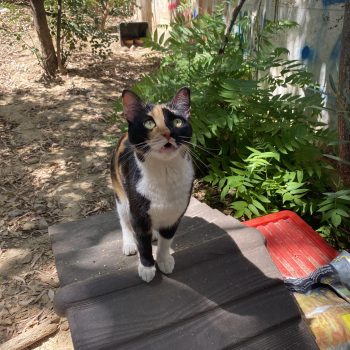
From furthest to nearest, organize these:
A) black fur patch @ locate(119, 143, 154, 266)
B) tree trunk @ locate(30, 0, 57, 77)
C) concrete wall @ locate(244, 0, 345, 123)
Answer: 1. tree trunk @ locate(30, 0, 57, 77)
2. concrete wall @ locate(244, 0, 345, 123)
3. black fur patch @ locate(119, 143, 154, 266)

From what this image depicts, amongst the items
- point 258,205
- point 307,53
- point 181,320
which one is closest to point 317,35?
point 307,53

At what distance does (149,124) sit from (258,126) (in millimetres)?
1837

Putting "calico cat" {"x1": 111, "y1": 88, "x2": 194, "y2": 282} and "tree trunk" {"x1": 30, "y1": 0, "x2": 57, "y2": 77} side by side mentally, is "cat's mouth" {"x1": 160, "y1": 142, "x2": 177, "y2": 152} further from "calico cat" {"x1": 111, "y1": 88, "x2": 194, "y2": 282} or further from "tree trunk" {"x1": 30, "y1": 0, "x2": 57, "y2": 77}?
"tree trunk" {"x1": 30, "y1": 0, "x2": 57, "y2": 77}

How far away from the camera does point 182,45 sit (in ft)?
10.6

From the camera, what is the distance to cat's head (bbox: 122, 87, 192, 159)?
1.60 metres

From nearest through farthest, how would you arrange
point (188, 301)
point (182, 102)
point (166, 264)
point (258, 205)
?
1. point (182, 102)
2. point (188, 301)
3. point (166, 264)
4. point (258, 205)

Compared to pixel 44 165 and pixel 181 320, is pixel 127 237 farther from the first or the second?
Result: pixel 44 165

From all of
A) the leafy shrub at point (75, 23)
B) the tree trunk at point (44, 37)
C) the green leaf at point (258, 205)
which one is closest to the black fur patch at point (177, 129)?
the green leaf at point (258, 205)

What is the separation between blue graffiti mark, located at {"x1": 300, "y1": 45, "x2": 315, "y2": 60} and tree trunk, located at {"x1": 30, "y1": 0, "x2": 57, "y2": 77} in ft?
14.1

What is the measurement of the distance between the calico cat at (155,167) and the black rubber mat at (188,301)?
0.59 feet

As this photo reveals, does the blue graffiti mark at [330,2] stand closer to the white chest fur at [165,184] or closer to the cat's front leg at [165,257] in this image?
the white chest fur at [165,184]

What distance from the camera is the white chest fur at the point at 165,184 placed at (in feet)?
5.64

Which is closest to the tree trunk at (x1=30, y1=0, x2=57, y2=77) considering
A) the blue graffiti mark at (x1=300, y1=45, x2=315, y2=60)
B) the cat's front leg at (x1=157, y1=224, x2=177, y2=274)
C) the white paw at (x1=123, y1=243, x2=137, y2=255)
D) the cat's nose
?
the blue graffiti mark at (x1=300, y1=45, x2=315, y2=60)

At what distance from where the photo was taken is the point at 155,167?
171 cm
